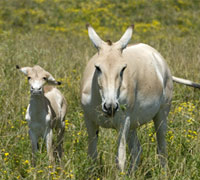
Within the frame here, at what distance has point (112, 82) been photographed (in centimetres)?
396

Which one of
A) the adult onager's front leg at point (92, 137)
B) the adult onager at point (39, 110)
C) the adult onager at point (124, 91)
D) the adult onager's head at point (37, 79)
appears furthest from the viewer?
the adult onager at point (39, 110)

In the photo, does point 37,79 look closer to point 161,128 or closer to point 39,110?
point 39,110

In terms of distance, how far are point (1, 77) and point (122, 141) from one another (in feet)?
11.9

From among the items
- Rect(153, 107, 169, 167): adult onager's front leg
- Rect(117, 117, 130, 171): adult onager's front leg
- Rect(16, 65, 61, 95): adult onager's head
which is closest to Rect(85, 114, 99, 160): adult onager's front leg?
Rect(117, 117, 130, 171): adult onager's front leg

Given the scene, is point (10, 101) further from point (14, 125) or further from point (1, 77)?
point (1, 77)

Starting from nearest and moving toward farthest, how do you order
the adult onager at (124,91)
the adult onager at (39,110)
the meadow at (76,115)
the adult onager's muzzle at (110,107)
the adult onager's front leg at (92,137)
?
1. the adult onager's muzzle at (110,107)
2. the adult onager at (124,91)
3. the meadow at (76,115)
4. the adult onager's front leg at (92,137)
5. the adult onager at (39,110)

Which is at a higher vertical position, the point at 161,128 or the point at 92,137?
the point at 92,137

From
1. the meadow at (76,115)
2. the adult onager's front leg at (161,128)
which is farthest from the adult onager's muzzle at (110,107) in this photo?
the adult onager's front leg at (161,128)

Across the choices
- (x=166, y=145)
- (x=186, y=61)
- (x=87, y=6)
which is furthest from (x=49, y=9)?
(x=166, y=145)

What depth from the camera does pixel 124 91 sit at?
435 cm

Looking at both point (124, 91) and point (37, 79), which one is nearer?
point (124, 91)

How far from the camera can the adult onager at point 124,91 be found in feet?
13.3

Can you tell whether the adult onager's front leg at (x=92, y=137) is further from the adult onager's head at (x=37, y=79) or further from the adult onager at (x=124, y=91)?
the adult onager's head at (x=37, y=79)

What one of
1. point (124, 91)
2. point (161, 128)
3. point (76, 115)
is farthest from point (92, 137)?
point (76, 115)
